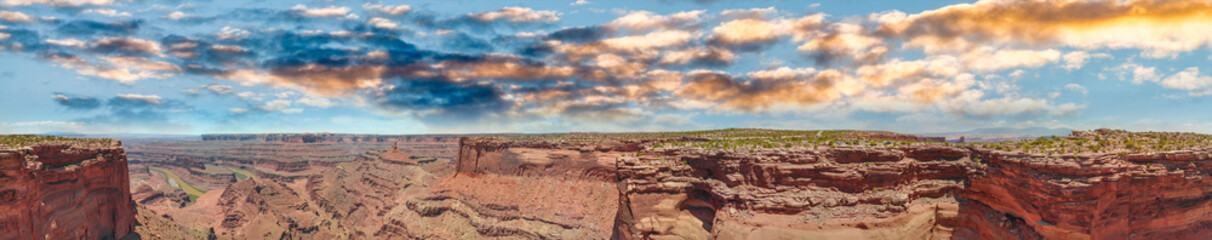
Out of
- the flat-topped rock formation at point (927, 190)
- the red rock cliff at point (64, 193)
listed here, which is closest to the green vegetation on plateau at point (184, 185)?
the red rock cliff at point (64, 193)

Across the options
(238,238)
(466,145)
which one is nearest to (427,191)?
(466,145)

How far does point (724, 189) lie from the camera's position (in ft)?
49.1

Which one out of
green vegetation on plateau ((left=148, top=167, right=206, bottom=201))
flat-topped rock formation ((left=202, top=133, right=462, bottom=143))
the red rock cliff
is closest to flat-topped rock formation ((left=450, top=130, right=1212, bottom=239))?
the red rock cliff

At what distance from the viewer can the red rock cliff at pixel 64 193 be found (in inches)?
729

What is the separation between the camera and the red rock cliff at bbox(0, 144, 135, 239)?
18.5 metres

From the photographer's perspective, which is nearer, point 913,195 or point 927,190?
point 913,195

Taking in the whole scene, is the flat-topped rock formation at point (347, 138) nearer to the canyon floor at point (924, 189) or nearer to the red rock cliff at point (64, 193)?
the red rock cliff at point (64, 193)

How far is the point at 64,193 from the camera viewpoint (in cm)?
2281

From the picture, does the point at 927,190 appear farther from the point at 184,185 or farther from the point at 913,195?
the point at 184,185

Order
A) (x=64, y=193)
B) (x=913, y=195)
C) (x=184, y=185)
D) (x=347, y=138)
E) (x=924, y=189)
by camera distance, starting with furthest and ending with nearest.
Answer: (x=347, y=138) < (x=184, y=185) < (x=64, y=193) < (x=924, y=189) < (x=913, y=195)

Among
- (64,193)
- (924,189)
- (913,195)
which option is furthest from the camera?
(64,193)

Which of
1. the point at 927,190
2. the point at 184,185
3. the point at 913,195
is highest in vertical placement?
the point at 927,190

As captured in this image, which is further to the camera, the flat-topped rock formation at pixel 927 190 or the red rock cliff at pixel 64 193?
the red rock cliff at pixel 64 193

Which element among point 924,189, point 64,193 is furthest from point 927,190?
point 64,193
